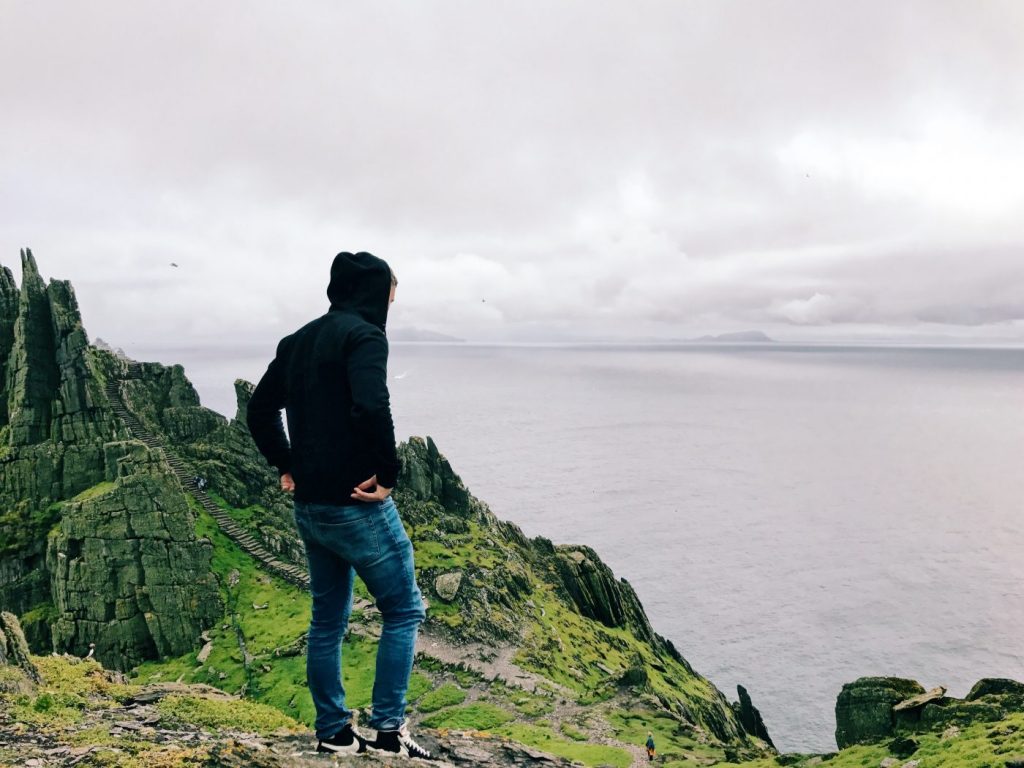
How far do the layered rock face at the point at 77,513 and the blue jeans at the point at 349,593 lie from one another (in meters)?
35.3

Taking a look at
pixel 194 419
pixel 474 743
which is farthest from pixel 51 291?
pixel 474 743

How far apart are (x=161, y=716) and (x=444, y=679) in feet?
82.1

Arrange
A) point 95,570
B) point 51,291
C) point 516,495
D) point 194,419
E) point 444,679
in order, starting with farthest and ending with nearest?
point 516,495 < point 194,419 < point 51,291 < point 95,570 < point 444,679

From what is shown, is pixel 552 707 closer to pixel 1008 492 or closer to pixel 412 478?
pixel 412 478

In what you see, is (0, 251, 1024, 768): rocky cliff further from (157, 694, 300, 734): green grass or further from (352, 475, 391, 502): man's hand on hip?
(352, 475, 391, 502): man's hand on hip

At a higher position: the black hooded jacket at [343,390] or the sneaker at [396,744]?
the black hooded jacket at [343,390]

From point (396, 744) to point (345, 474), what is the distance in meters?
3.78

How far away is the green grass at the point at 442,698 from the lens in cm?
3117

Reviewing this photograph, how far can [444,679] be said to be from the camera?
33938mm

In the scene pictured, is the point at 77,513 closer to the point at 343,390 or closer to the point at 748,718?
the point at 343,390

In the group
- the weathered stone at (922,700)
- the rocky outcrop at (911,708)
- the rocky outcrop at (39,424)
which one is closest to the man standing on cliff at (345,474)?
the rocky outcrop at (911,708)

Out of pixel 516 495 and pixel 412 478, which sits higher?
pixel 412 478

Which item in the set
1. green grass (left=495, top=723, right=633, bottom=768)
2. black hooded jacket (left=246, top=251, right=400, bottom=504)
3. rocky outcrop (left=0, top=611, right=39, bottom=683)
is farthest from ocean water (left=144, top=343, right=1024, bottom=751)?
black hooded jacket (left=246, top=251, right=400, bottom=504)

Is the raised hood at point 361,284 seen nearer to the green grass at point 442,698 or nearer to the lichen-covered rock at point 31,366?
the green grass at point 442,698
